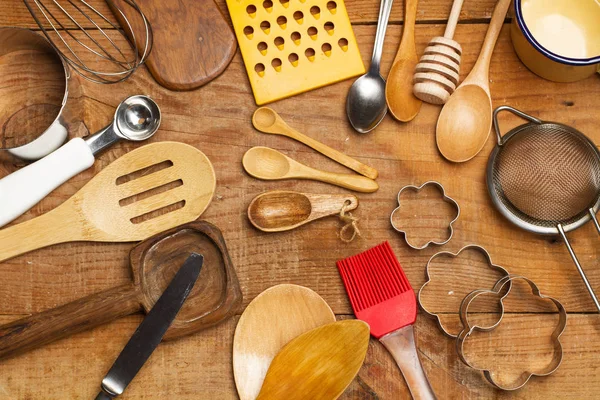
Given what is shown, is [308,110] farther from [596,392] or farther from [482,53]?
[596,392]

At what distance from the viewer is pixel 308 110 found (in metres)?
0.78

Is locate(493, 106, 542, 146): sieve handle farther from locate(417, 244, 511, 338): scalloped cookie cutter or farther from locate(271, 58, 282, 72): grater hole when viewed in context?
locate(271, 58, 282, 72): grater hole

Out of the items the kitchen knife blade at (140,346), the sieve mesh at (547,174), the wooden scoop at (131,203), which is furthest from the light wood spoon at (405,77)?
the kitchen knife blade at (140,346)

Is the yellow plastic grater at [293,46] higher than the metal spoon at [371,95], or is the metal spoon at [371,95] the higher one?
the yellow plastic grater at [293,46]

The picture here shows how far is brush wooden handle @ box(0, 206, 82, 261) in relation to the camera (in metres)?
0.73

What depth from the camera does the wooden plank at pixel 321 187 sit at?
75cm

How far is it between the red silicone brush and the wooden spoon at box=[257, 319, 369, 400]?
3 cm

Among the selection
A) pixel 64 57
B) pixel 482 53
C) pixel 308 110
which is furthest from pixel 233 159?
pixel 482 53

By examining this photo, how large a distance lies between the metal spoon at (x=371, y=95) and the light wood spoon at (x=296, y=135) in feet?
0.13

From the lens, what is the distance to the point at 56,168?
29.0 inches

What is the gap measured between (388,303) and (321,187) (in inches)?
6.1

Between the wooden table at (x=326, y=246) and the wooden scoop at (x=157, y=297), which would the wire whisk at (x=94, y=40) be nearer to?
the wooden table at (x=326, y=246)

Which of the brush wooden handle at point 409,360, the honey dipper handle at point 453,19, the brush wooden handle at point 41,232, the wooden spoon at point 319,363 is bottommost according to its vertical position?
the brush wooden handle at point 409,360

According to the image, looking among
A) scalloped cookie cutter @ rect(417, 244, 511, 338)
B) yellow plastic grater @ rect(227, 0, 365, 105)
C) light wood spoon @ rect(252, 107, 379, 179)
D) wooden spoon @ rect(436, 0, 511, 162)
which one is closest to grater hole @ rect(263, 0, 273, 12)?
yellow plastic grater @ rect(227, 0, 365, 105)
